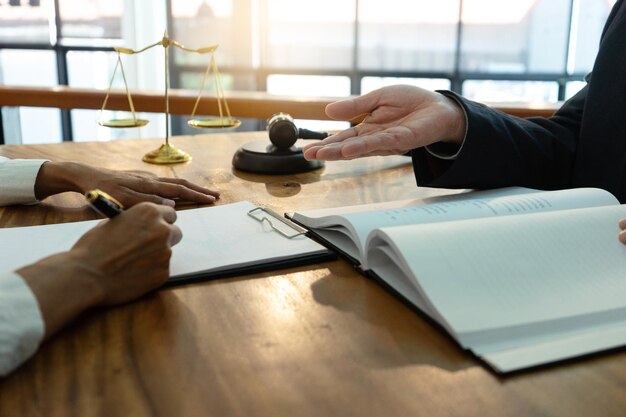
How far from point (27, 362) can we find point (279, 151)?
2.50 ft

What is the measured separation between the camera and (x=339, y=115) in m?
1.01

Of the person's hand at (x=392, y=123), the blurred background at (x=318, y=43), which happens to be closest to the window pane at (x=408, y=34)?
the blurred background at (x=318, y=43)

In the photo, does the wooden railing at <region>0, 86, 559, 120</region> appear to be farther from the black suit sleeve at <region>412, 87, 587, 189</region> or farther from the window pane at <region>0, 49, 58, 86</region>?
the window pane at <region>0, 49, 58, 86</region>

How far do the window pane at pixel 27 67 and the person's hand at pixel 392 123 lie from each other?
4720 millimetres

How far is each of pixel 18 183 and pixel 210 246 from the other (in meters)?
0.38

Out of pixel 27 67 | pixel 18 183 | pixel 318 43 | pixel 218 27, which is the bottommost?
pixel 27 67

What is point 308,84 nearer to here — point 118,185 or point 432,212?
point 118,185

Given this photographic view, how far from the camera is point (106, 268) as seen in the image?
60 centimetres

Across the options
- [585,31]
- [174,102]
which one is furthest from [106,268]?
[585,31]

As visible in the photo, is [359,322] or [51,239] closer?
[359,322]

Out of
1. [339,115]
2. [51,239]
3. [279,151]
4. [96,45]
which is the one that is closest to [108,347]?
[51,239]

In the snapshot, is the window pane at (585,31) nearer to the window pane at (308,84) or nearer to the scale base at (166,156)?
the window pane at (308,84)

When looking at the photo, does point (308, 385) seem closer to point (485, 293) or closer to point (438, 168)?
point (485, 293)

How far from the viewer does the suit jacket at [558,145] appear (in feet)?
3.31
